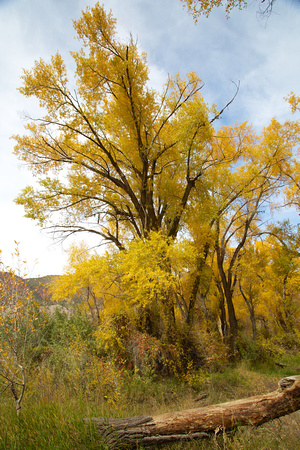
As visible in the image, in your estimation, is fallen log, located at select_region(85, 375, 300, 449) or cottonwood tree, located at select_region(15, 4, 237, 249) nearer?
fallen log, located at select_region(85, 375, 300, 449)

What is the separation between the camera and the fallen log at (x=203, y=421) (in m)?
2.52

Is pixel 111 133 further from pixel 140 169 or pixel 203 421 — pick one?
pixel 203 421

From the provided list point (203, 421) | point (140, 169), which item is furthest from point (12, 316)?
point (140, 169)

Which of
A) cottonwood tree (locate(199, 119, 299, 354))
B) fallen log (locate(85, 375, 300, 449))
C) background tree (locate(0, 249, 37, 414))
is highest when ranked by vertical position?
cottonwood tree (locate(199, 119, 299, 354))

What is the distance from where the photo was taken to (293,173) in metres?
11.0

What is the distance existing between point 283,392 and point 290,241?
12.5 metres

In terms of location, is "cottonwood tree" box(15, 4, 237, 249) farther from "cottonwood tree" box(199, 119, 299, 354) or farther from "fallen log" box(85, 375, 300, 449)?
"fallen log" box(85, 375, 300, 449)

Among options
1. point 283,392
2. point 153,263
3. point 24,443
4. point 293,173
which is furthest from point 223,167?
point 24,443

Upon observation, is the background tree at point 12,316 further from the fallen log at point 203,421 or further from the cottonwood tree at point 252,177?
the cottonwood tree at point 252,177

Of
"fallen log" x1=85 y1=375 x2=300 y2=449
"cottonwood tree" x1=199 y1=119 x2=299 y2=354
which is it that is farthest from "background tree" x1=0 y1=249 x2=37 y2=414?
"cottonwood tree" x1=199 y1=119 x2=299 y2=354

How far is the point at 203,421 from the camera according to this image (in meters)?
2.59

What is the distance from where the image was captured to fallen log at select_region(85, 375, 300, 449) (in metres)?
2.52

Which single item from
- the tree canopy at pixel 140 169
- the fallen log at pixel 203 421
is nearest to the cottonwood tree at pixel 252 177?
the tree canopy at pixel 140 169

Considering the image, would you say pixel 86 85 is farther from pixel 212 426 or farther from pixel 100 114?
pixel 212 426
